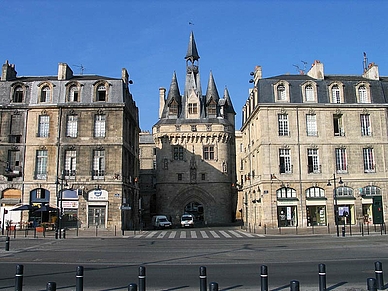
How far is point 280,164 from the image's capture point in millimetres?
34094

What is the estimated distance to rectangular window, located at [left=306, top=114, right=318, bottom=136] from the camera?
114ft

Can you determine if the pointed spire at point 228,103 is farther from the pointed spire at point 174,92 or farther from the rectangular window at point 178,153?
the rectangular window at point 178,153

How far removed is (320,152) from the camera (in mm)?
34281

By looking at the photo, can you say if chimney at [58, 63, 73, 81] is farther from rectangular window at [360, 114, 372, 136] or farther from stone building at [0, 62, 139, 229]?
rectangular window at [360, 114, 372, 136]

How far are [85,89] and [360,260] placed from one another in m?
27.8

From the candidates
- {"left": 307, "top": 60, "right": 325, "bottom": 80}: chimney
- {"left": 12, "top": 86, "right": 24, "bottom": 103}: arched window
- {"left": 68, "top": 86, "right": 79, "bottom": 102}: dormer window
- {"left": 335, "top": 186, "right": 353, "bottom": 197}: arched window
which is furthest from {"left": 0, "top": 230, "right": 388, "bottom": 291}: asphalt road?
{"left": 307, "top": 60, "right": 325, "bottom": 80}: chimney

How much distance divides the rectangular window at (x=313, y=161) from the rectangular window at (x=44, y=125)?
22594 mm

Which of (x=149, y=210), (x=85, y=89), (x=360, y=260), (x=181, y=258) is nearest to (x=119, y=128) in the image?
(x=85, y=89)

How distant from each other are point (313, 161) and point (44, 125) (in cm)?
2343

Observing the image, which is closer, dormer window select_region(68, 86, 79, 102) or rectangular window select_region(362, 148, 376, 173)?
rectangular window select_region(362, 148, 376, 173)

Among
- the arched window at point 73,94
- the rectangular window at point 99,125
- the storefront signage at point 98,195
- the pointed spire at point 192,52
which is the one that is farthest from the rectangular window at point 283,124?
the pointed spire at point 192,52

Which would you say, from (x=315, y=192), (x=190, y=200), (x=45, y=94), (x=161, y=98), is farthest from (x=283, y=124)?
(x=161, y=98)

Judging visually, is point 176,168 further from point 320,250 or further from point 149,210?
point 320,250

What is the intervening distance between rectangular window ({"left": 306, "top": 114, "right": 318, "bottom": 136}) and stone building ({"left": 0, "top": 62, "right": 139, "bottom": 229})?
1591cm
